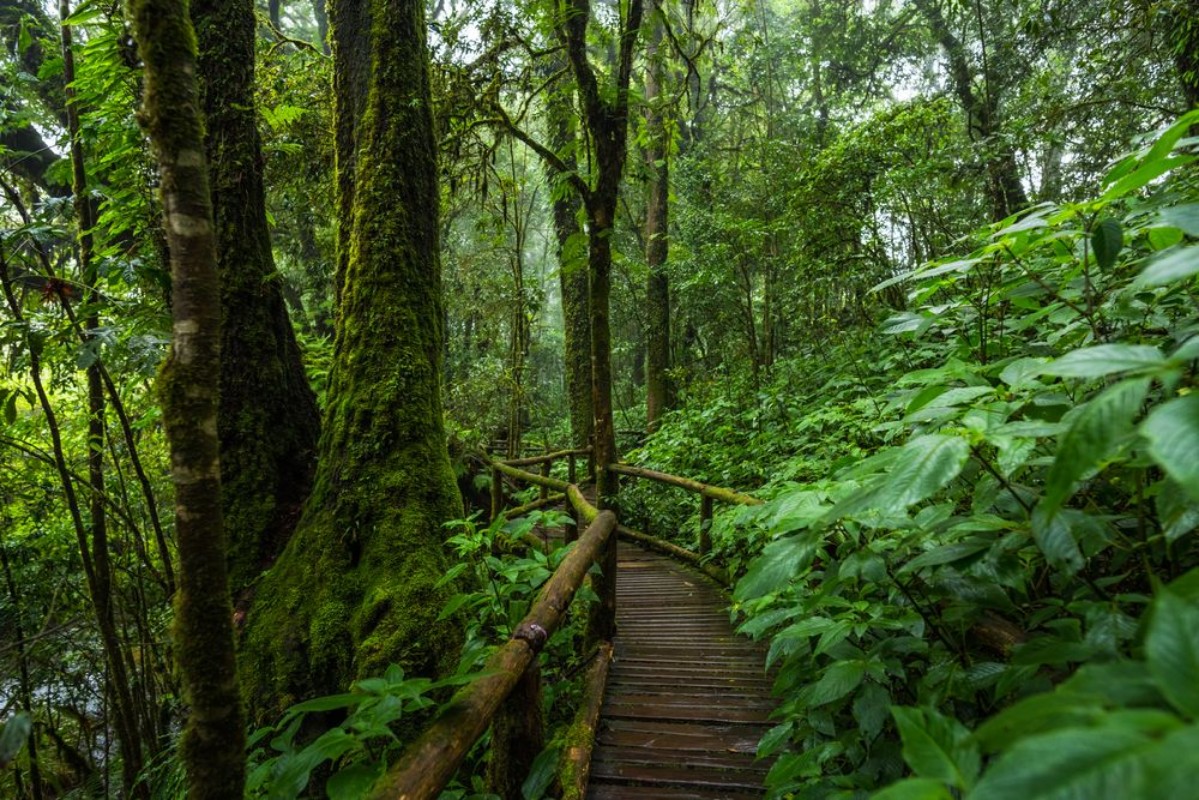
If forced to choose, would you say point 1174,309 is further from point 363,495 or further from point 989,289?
point 363,495

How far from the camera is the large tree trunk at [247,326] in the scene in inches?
159

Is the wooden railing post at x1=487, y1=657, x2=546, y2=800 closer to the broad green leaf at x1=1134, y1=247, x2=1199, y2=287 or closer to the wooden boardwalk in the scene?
the wooden boardwalk

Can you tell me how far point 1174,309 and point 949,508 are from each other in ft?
3.65

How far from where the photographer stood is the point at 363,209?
396 centimetres

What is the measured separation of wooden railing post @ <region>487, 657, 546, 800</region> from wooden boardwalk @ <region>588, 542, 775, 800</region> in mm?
729

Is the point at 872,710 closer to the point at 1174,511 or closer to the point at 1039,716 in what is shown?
the point at 1174,511

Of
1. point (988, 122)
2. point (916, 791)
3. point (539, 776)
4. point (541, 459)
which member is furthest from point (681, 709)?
point (988, 122)

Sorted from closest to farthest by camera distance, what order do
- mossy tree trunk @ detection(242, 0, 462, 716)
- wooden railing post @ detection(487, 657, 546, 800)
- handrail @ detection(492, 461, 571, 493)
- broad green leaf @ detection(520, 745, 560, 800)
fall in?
broad green leaf @ detection(520, 745, 560, 800), wooden railing post @ detection(487, 657, 546, 800), mossy tree trunk @ detection(242, 0, 462, 716), handrail @ detection(492, 461, 571, 493)

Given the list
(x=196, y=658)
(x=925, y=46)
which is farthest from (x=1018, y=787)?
(x=925, y=46)

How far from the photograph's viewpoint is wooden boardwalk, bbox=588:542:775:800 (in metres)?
2.76

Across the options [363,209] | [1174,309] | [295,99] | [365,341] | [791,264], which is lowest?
[1174,309]

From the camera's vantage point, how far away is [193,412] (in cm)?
132

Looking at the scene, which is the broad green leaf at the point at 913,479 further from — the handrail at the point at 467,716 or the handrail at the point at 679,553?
the handrail at the point at 679,553

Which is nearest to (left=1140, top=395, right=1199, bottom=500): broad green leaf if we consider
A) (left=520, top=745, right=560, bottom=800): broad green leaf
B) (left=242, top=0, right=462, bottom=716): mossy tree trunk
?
(left=520, top=745, right=560, bottom=800): broad green leaf
